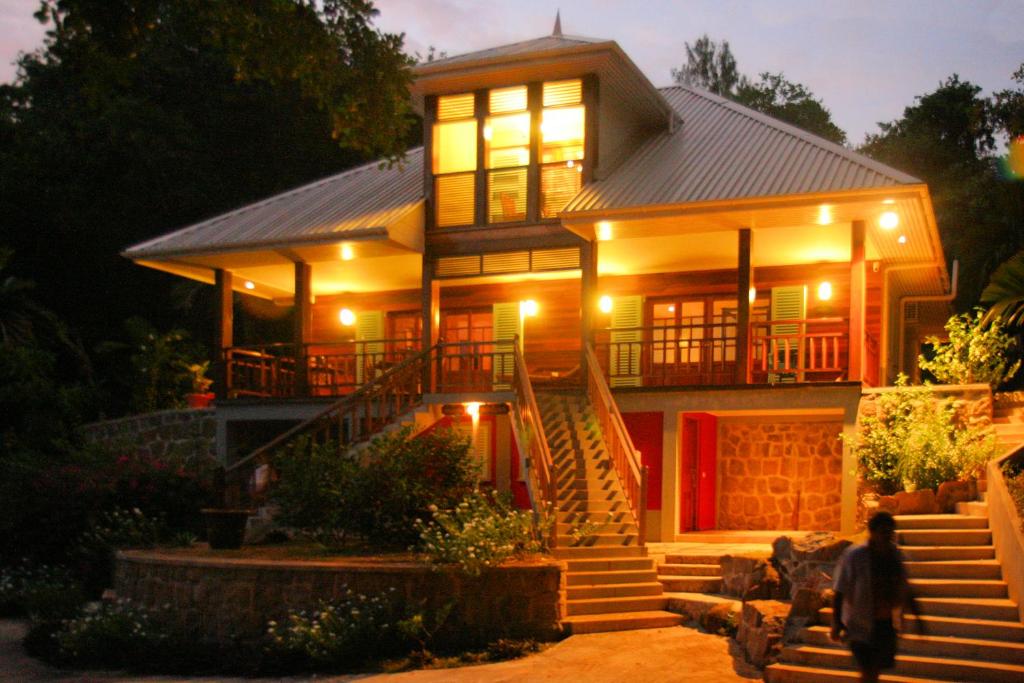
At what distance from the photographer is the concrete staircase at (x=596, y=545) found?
1298 centimetres

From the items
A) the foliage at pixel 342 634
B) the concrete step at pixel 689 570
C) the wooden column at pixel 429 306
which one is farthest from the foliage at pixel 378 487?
the wooden column at pixel 429 306

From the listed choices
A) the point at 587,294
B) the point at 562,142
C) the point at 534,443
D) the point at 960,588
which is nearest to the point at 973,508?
the point at 960,588

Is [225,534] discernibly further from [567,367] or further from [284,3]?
[567,367]

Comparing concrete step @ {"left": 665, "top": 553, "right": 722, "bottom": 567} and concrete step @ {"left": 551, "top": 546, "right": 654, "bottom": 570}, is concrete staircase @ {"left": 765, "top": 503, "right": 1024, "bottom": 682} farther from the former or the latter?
concrete step @ {"left": 551, "top": 546, "right": 654, "bottom": 570}

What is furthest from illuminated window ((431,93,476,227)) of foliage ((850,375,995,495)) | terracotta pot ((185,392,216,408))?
foliage ((850,375,995,495))

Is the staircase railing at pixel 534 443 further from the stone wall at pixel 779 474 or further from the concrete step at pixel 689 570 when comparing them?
the stone wall at pixel 779 474

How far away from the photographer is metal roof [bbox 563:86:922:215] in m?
16.7

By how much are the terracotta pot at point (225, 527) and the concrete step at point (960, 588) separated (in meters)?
8.13

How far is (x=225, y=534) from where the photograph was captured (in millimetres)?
14625

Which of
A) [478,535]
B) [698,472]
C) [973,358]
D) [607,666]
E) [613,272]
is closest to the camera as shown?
[607,666]

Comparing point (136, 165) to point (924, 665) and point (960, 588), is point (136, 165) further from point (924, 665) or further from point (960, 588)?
point (924, 665)

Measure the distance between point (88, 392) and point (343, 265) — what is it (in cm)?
861

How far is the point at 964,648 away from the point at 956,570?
1.61m

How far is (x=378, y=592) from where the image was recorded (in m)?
12.4
